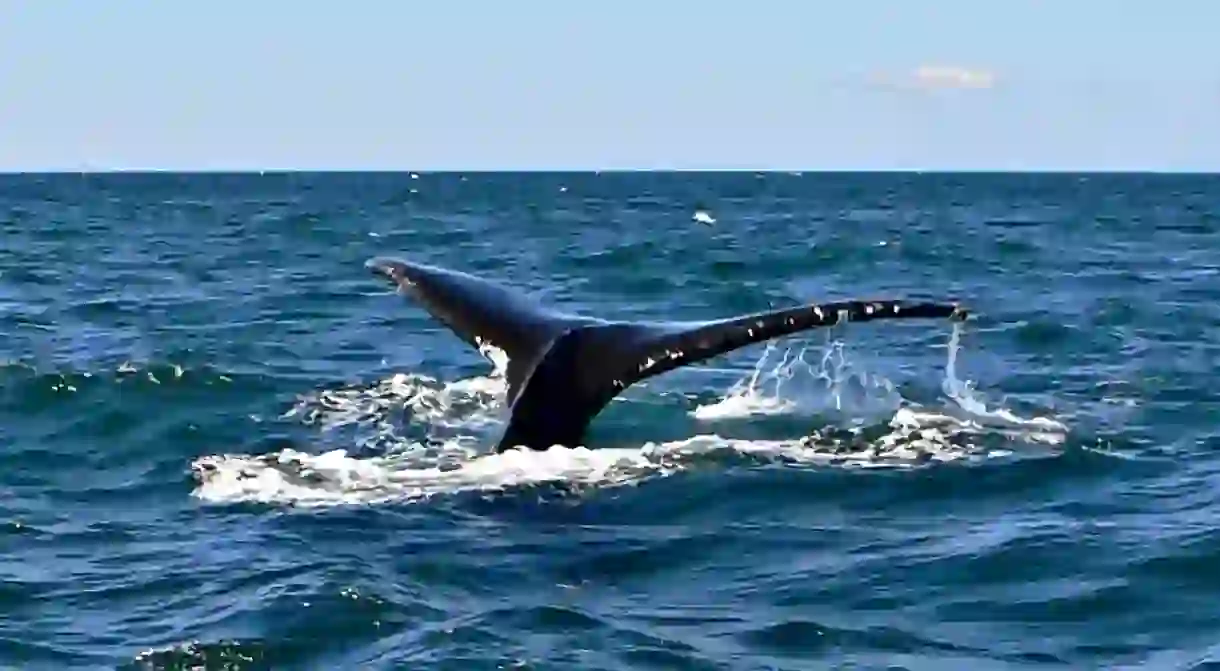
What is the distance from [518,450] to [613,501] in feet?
1.72

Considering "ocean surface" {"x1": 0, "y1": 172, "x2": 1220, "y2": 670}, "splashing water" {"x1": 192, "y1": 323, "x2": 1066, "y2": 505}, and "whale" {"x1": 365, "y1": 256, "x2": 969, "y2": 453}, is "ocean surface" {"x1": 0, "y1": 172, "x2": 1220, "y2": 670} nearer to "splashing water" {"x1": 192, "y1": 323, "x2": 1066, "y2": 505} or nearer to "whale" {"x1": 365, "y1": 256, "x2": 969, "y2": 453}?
"splashing water" {"x1": 192, "y1": 323, "x2": 1066, "y2": 505}

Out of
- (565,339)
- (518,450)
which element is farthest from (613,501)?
(565,339)

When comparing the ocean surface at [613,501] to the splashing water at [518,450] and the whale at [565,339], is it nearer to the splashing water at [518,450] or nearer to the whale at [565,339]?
the splashing water at [518,450]

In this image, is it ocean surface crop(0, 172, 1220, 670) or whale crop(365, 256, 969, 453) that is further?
whale crop(365, 256, 969, 453)

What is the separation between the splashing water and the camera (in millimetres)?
9805

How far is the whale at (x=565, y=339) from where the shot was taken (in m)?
8.78

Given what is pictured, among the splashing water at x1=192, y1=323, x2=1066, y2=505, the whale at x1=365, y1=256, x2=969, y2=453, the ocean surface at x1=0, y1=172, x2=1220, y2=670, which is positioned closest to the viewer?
the ocean surface at x1=0, y1=172, x2=1220, y2=670

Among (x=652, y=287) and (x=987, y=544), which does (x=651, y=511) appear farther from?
(x=652, y=287)

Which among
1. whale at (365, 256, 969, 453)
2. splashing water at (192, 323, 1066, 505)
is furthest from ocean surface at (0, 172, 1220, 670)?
whale at (365, 256, 969, 453)

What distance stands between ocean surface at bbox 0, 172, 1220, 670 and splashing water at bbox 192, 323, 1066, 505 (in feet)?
0.11

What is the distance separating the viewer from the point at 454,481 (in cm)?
995

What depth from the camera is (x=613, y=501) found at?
374 inches

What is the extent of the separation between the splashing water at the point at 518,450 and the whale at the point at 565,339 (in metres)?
0.14

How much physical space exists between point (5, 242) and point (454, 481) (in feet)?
97.0
